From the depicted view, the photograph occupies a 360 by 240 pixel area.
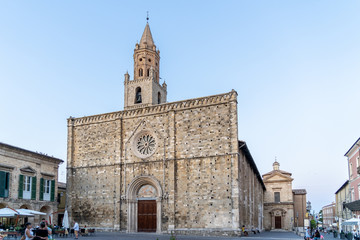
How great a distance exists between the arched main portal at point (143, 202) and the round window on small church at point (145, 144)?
6.63 ft

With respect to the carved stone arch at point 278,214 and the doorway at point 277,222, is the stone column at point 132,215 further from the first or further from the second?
the doorway at point 277,222

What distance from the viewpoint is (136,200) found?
2802 centimetres

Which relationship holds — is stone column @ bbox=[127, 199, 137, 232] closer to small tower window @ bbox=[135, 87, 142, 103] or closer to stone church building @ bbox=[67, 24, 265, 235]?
stone church building @ bbox=[67, 24, 265, 235]

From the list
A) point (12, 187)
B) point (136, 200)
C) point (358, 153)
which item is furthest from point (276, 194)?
point (12, 187)

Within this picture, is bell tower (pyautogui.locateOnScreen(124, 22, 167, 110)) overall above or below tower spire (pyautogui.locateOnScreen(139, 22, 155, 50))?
below

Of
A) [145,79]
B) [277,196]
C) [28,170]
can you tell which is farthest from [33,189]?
[277,196]

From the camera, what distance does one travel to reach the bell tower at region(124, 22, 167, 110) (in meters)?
36.1

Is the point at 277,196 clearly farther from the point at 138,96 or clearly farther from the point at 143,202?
the point at 143,202

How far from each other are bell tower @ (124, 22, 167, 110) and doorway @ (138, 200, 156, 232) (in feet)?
36.8

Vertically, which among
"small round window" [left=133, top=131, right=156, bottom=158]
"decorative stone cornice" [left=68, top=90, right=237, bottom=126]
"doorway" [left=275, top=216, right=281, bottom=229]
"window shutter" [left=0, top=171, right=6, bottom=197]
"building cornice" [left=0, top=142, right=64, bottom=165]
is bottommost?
"doorway" [left=275, top=216, right=281, bottom=229]

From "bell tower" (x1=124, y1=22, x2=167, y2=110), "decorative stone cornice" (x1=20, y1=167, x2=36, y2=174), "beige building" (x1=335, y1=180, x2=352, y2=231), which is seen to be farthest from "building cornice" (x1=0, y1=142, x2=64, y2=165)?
"beige building" (x1=335, y1=180, x2=352, y2=231)

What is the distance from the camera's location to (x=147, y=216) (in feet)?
90.3

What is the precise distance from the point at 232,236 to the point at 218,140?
22.0 feet

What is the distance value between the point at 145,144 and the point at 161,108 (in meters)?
3.22
